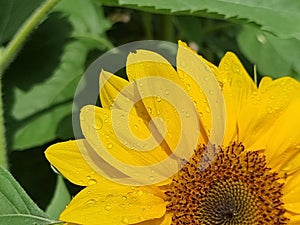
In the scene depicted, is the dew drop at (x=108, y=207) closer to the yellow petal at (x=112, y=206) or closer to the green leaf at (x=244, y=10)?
the yellow petal at (x=112, y=206)

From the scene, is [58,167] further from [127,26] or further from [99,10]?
[127,26]

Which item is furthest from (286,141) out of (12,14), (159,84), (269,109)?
(12,14)

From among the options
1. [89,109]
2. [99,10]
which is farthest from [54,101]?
[89,109]

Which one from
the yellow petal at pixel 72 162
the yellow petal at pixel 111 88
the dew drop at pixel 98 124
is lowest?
the yellow petal at pixel 72 162

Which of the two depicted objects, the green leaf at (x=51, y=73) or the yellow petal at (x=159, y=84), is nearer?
the yellow petal at (x=159, y=84)

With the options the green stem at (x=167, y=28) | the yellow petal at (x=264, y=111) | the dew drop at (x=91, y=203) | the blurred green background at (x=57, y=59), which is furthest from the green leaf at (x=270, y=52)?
the dew drop at (x=91, y=203)

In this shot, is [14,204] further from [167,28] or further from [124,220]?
[167,28]
